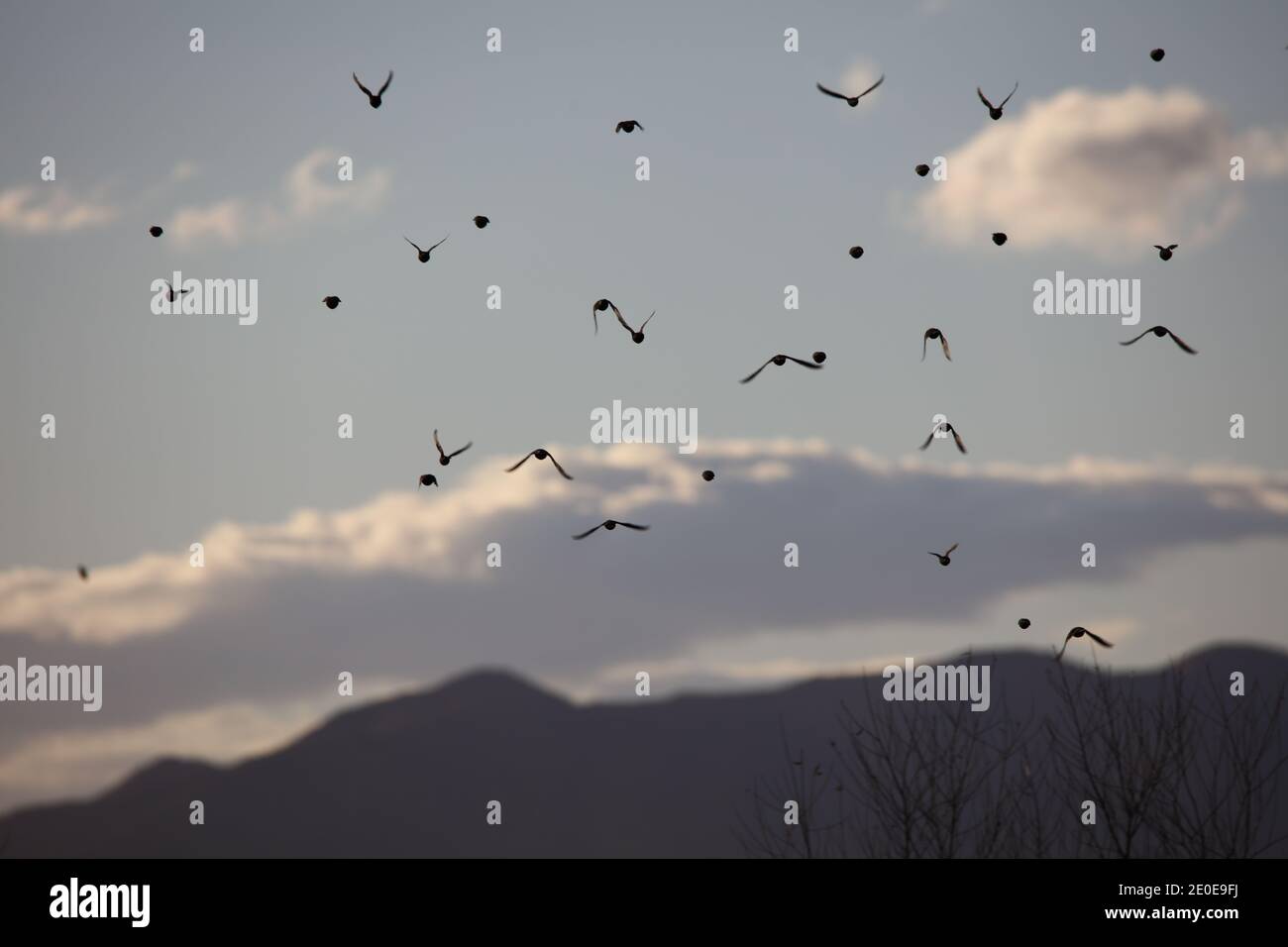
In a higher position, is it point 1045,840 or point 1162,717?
point 1162,717

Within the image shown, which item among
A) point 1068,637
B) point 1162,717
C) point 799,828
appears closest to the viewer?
point 1068,637

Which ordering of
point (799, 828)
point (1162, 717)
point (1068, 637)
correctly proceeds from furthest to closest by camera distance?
1. point (799, 828)
2. point (1162, 717)
3. point (1068, 637)
